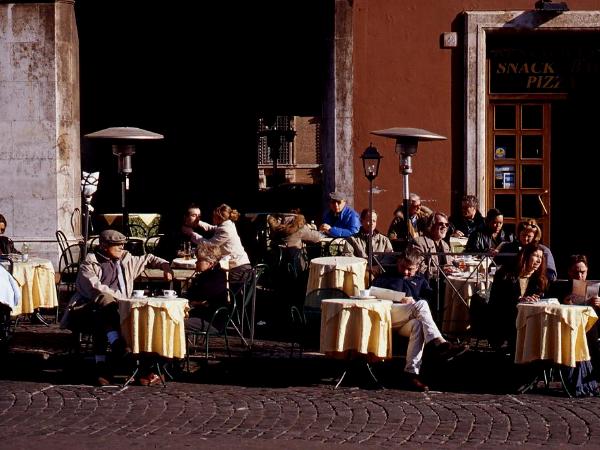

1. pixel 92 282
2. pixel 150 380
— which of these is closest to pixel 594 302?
pixel 150 380

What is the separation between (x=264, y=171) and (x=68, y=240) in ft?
140

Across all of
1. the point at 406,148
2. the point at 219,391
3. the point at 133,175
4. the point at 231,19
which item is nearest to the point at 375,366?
the point at 219,391

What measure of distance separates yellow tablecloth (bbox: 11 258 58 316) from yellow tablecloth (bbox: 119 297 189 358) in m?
2.97

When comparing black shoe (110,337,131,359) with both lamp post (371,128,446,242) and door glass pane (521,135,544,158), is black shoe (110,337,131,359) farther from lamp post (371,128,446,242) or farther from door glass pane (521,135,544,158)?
door glass pane (521,135,544,158)

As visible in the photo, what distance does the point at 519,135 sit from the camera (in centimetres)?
1638

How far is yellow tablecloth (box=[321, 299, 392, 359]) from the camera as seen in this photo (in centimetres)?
991

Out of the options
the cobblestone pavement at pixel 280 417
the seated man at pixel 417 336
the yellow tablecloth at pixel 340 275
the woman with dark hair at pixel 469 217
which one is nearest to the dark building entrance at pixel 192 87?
the woman with dark hair at pixel 469 217

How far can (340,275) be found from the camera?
1243 cm

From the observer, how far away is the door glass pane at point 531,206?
1645 cm

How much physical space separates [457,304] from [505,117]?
5.33 meters

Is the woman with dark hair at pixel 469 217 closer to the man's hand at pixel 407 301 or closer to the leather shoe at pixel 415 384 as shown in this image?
the man's hand at pixel 407 301

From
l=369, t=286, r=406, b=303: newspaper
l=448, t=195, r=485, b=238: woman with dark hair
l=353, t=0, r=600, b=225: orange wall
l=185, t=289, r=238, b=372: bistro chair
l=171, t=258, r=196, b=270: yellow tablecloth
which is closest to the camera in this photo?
l=369, t=286, r=406, b=303: newspaper

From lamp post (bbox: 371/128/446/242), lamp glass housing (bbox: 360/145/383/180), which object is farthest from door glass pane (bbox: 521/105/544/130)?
lamp glass housing (bbox: 360/145/383/180)

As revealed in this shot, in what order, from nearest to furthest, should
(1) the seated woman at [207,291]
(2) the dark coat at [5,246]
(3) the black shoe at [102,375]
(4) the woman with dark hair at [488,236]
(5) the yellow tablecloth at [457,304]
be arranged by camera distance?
(3) the black shoe at [102,375] < (1) the seated woman at [207,291] < (5) the yellow tablecloth at [457,304] < (4) the woman with dark hair at [488,236] < (2) the dark coat at [5,246]
